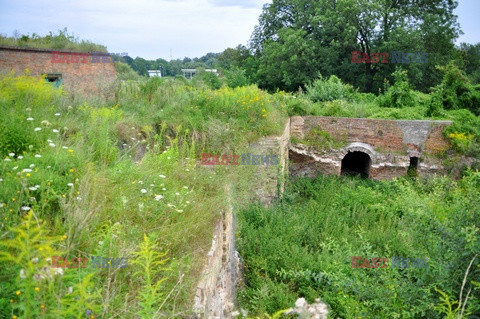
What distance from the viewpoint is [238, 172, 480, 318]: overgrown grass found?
3.51 metres

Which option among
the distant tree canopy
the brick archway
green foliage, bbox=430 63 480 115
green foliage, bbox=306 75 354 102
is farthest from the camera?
the distant tree canopy

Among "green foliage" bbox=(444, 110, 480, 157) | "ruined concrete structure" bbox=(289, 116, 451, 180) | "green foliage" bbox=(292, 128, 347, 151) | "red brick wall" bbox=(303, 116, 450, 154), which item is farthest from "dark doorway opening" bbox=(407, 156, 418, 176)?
"green foliage" bbox=(292, 128, 347, 151)

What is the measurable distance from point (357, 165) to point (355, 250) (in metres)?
7.45

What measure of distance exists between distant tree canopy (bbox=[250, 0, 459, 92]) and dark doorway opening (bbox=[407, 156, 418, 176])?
1064 centimetres

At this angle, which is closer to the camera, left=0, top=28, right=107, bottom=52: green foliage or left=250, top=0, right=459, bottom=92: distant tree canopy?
left=0, top=28, right=107, bottom=52: green foliage

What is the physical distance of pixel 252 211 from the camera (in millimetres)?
7469

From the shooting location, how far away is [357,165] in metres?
13.5

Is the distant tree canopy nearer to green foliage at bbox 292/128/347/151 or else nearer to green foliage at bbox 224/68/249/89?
green foliage at bbox 224/68/249/89

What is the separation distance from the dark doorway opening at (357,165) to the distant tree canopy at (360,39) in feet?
30.0

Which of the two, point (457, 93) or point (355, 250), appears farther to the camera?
point (457, 93)

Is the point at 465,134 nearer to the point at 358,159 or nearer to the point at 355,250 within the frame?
the point at 358,159

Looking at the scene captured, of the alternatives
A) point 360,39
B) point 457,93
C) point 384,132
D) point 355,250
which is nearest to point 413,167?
point 384,132

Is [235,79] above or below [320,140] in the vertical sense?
above

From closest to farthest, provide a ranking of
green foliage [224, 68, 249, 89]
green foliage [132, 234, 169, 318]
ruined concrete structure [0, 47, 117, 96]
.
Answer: green foliage [132, 234, 169, 318] < ruined concrete structure [0, 47, 117, 96] < green foliage [224, 68, 249, 89]
